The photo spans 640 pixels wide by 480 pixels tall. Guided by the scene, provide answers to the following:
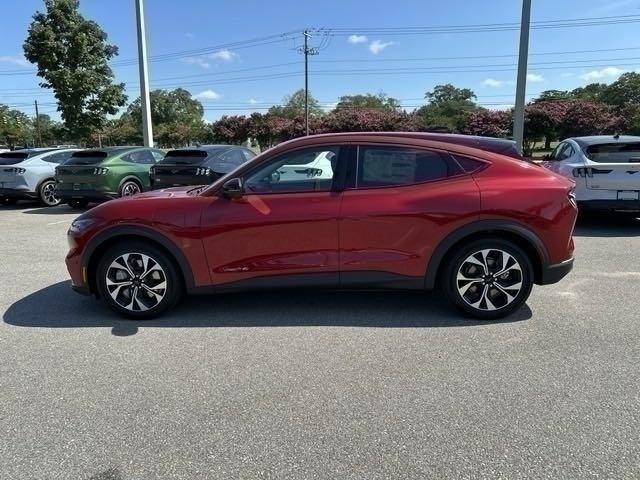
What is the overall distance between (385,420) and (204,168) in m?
8.86

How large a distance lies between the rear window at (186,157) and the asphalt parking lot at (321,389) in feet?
20.2

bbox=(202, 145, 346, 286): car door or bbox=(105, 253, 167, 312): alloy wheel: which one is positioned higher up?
bbox=(202, 145, 346, 286): car door

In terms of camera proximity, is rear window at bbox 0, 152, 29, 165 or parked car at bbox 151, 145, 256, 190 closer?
parked car at bbox 151, 145, 256, 190

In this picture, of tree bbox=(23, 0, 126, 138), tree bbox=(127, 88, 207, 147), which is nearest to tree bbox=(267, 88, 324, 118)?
tree bbox=(127, 88, 207, 147)

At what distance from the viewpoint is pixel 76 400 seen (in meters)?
3.21

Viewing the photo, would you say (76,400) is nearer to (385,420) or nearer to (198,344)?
(198,344)

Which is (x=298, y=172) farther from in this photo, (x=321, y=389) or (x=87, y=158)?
(x=87, y=158)

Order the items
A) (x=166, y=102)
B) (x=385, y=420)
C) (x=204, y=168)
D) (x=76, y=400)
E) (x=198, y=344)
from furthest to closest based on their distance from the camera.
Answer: (x=166, y=102) → (x=204, y=168) → (x=198, y=344) → (x=76, y=400) → (x=385, y=420)

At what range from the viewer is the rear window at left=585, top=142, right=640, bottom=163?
322 inches

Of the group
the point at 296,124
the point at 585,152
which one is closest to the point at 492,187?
the point at 585,152

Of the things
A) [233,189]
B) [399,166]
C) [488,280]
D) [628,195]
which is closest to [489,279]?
[488,280]

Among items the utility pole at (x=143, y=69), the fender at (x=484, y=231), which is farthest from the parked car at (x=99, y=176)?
the fender at (x=484, y=231)

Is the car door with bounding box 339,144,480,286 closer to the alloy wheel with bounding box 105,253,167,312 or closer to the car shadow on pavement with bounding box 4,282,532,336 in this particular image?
the car shadow on pavement with bounding box 4,282,532,336

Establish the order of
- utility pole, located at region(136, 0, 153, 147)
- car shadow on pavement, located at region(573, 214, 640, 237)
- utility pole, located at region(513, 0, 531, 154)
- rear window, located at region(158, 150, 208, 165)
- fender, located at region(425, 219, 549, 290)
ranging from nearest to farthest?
fender, located at region(425, 219, 549, 290) → car shadow on pavement, located at region(573, 214, 640, 237) → rear window, located at region(158, 150, 208, 165) → utility pole, located at region(513, 0, 531, 154) → utility pole, located at region(136, 0, 153, 147)
